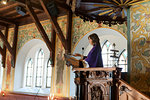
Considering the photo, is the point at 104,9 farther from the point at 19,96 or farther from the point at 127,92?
the point at 19,96

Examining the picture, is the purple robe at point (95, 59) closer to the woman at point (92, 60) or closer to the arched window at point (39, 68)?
the woman at point (92, 60)

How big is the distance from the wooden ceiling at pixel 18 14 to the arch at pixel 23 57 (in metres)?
1.13

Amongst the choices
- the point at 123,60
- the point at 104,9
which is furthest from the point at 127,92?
the point at 123,60

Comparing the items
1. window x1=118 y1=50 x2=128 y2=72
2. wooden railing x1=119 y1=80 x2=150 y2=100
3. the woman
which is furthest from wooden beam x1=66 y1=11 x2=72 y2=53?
wooden railing x1=119 y1=80 x2=150 y2=100

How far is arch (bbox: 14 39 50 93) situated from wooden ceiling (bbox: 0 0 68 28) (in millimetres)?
1131

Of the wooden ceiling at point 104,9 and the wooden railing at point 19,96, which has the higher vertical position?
the wooden ceiling at point 104,9

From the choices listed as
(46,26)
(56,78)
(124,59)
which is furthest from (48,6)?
(124,59)

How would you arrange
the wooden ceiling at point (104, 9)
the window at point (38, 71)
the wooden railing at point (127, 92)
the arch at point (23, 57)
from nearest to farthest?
the wooden railing at point (127, 92)
the wooden ceiling at point (104, 9)
the window at point (38, 71)
the arch at point (23, 57)

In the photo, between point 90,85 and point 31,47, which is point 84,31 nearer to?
point 31,47

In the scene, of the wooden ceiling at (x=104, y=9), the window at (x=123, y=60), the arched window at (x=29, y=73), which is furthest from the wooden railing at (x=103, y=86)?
the arched window at (x=29, y=73)

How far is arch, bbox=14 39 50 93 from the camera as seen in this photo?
33.1 ft

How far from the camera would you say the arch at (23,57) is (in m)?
10.1

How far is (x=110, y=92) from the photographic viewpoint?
2.89m

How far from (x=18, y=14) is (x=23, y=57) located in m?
2.18
